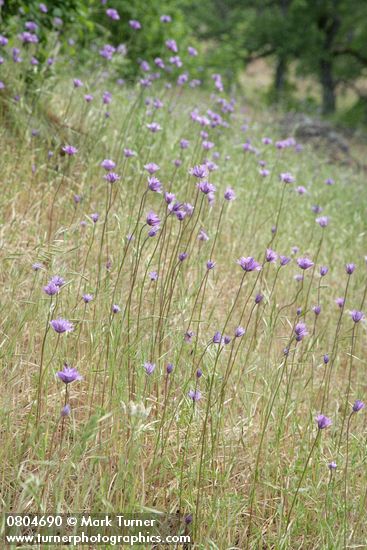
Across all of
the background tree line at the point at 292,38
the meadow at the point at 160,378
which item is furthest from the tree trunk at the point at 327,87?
the meadow at the point at 160,378

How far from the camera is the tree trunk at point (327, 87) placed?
1795 centimetres

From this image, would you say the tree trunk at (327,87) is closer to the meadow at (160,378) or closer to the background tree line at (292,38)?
the background tree line at (292,38)

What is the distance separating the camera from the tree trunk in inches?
707

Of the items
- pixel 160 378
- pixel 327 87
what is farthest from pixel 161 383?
pixel 327 87

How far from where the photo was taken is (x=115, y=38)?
10070 mm

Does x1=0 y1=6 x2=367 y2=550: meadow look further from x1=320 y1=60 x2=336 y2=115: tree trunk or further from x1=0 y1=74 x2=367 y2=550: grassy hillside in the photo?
x1=320 y1=60 x2=336 y2=115: tree trunk

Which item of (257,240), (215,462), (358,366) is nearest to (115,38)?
(257,240)

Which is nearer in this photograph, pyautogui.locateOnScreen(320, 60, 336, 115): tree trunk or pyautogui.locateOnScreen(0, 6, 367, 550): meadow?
pyautogui.locateOnScreen(0, 6, 367, 550): meadow

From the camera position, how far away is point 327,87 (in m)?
18.1

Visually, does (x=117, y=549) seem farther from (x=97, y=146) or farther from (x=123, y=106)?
(x=123, y=106)

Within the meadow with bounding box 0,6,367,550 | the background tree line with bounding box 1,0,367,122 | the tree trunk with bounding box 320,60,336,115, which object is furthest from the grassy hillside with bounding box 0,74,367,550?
the tree trunk with bounding box 320,60,336,115

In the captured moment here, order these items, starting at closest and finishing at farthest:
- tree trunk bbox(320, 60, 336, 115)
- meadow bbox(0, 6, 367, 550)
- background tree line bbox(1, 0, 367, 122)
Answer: meadow bbox(0, 6, 367, 550) → background tree line bbox(1, 0, 367, 122) → tree trunk bbox(320, 60, 336, 115)

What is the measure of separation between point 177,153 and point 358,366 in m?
2.20

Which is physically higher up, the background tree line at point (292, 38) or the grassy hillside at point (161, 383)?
the background tree line at point (292, 38)
